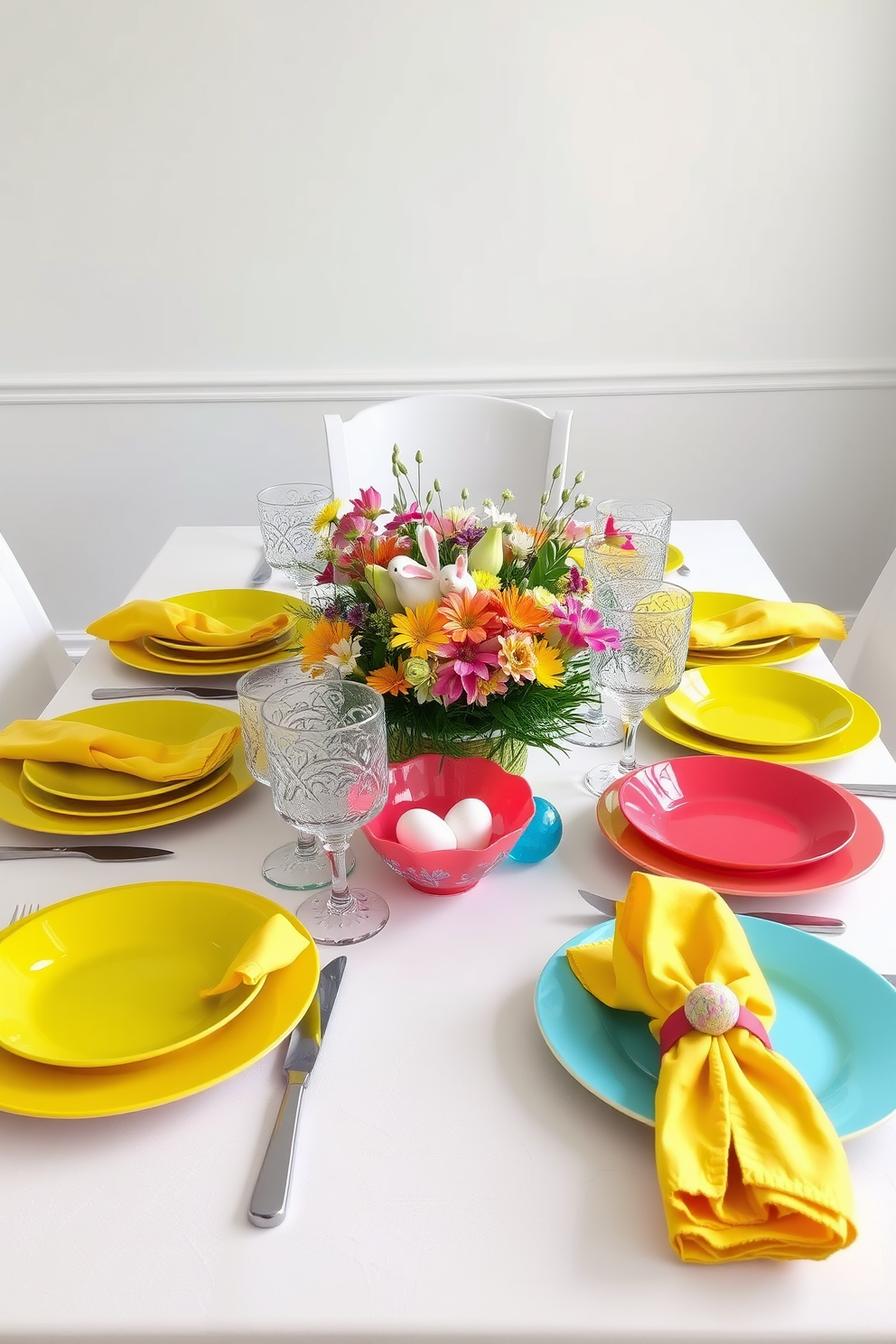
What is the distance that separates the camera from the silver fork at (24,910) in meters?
0.92

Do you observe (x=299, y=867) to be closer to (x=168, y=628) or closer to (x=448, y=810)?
(x=448, y=810)

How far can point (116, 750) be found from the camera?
1.14 meters

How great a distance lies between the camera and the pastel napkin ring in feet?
2.25

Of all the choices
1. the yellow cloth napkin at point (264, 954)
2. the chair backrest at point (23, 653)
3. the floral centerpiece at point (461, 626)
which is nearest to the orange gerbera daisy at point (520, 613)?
the floral centerpiece at point (461, 626)

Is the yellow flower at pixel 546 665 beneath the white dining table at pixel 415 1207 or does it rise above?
above

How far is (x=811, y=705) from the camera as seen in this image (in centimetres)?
128

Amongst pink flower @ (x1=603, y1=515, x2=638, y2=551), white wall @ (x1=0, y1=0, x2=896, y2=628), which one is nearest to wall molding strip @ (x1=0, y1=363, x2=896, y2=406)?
white wall @ (x1=0, y1=0, x2=896, y2=628)

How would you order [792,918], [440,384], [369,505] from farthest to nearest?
[440,384]
[369,505]
[792,918]

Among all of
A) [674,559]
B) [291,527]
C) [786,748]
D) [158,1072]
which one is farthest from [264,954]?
[674,559]

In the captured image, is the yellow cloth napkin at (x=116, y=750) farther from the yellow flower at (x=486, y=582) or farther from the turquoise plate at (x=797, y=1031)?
the turquoise plate at (x=797, y=1031)

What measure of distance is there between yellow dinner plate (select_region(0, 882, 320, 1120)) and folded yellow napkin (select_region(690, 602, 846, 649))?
81cm

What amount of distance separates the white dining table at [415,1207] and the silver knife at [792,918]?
0.04 ft

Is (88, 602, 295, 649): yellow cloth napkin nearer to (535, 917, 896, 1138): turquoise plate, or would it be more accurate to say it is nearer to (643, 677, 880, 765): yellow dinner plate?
(643, 677, 880, 765): yellow dinner plate

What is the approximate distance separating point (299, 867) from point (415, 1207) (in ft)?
1.29
